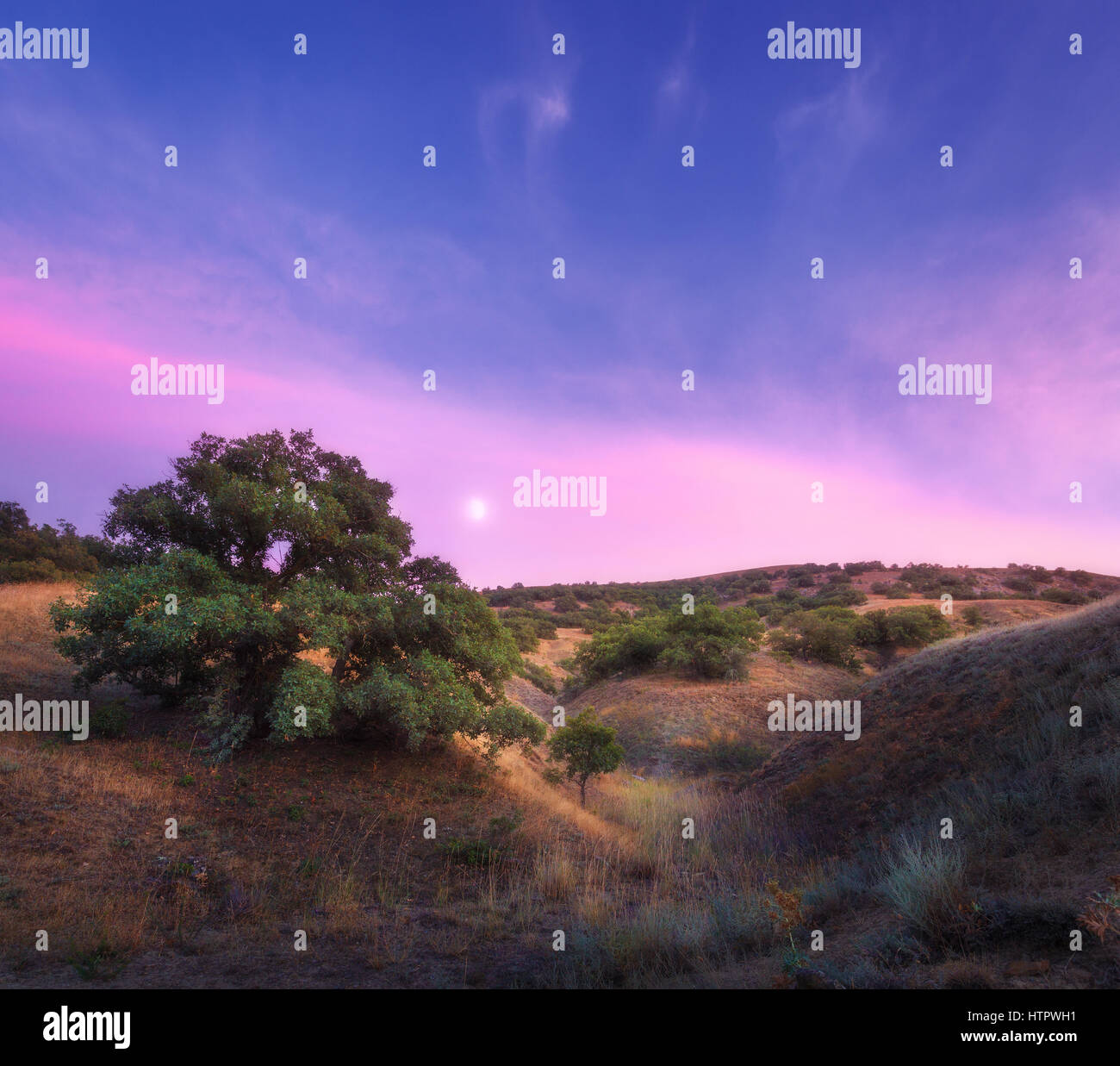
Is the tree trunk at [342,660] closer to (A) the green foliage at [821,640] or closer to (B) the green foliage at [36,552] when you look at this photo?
(B) the green foliage at [36,552]

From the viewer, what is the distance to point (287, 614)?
427 inches

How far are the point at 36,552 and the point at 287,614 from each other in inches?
1033

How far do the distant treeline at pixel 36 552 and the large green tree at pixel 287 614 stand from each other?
1328 centimetres

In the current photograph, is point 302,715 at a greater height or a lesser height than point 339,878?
greater

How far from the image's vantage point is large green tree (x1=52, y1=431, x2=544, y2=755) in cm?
1029

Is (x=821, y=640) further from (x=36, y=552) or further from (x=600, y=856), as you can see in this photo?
(x=36, y=552)

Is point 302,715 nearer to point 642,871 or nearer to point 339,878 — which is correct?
point 339,878

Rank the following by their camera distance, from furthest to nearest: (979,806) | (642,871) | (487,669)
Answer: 1. (487,669)
2. (642,871)
3. (979,806)

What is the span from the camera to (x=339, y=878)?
7547mm

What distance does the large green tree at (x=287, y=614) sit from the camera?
10.3m
